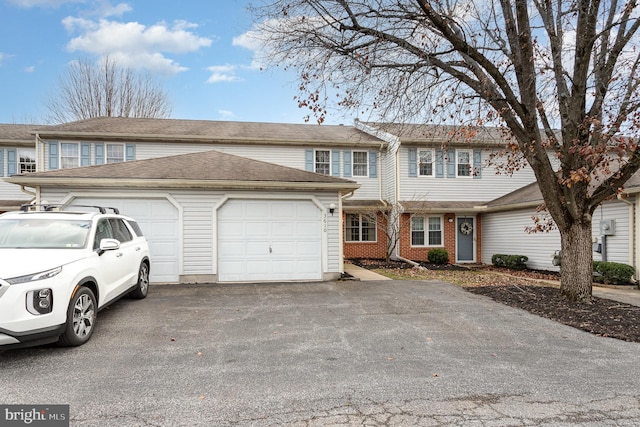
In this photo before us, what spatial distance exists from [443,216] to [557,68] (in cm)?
986

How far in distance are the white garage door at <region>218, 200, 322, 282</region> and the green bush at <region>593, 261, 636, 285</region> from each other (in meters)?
8.65

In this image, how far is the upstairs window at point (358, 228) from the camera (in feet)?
56.4

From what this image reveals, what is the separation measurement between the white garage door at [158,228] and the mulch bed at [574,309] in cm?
786

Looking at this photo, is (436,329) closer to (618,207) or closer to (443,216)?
(618,207)

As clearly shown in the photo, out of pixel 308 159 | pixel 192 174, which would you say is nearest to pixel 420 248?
pixel 308 159

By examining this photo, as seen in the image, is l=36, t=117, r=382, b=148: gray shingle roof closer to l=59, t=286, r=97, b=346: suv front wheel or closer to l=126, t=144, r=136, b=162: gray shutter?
l=126, t=144, r=136, b=162: gray shutter

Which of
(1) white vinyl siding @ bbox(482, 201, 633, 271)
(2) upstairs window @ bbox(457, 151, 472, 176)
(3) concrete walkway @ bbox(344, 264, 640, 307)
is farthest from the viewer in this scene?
(2) upstairs window @ bbox(457, 151, 472, 176)

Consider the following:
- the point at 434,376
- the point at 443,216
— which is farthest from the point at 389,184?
the point at 434,376

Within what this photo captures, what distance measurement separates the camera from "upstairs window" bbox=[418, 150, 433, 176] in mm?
16516

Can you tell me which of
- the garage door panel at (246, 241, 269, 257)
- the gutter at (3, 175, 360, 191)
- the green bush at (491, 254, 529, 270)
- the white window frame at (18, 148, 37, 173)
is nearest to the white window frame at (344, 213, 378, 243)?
the green bush at (491, 254, 529, 270)

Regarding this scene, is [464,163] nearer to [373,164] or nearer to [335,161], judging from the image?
[373,164]

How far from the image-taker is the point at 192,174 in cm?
999

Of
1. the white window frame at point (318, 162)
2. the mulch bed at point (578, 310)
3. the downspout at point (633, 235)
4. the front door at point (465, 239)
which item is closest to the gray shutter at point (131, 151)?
the white window frame at point (318, 162)

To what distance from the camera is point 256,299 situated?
26.8ft
